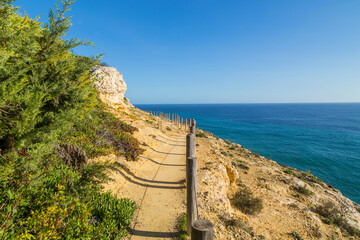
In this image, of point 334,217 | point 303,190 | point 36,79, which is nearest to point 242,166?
point 303,190

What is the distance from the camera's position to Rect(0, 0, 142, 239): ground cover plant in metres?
3.60

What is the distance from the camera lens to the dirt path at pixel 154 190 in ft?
17.6

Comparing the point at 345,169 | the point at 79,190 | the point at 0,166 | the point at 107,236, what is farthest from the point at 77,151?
the point at 345,169

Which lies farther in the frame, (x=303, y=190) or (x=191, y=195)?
(x=303, y=190)

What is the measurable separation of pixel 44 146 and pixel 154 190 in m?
4.70

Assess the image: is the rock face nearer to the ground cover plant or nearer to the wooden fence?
the ground cover plant

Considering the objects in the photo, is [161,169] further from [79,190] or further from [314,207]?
[314,207]

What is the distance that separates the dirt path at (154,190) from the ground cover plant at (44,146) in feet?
2.29

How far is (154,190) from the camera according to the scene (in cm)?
788

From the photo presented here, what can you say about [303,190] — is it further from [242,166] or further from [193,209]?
[193,209]

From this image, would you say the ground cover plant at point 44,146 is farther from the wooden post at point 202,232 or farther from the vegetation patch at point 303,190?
the vegetation patch at point 303,190

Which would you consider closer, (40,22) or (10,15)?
(10,15)

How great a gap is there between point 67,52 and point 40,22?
5.10ft

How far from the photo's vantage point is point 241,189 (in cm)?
1192
